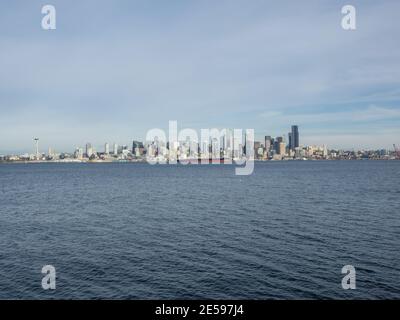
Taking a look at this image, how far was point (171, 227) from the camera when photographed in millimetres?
59062

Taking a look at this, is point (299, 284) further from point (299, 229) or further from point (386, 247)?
point (299, 229)

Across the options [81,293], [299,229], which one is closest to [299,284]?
[81,293]

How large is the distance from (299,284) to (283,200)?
5963cm

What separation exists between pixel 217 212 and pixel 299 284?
41.9 m

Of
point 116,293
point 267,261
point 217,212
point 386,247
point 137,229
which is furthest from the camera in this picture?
point 217,212

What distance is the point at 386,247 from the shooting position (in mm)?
44625

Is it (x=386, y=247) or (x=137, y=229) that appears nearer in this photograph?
(x=386, y=247)
